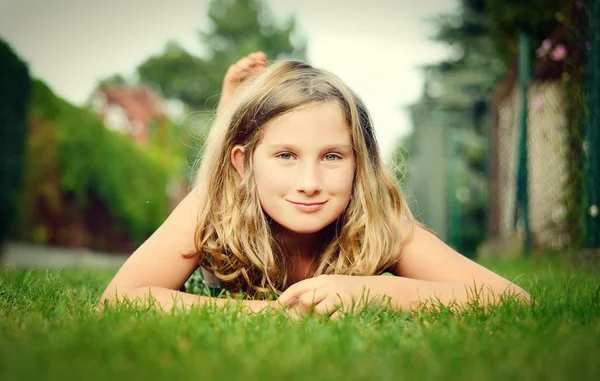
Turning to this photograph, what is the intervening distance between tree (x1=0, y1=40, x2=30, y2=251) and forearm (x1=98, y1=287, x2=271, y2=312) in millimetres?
6151

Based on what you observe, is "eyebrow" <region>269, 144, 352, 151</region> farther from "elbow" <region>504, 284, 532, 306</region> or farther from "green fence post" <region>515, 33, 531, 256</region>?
"green fence post" <region>515, 33, 531, 256</region>

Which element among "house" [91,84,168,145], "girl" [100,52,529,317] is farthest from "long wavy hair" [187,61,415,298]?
"house" [91,84,168,145]

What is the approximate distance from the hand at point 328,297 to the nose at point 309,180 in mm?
366

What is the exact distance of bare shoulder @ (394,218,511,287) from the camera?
2.62 metres

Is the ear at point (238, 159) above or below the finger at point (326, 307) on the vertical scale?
above

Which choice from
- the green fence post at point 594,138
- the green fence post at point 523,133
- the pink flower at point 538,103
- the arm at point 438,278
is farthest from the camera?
the pink flower at point 538,103

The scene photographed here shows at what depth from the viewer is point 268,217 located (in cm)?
284

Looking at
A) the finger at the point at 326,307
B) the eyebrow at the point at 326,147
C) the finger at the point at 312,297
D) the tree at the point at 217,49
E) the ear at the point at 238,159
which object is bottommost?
the finger at the point at 326,307

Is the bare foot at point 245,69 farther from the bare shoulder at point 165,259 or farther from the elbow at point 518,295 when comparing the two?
the elbow at point 518,295

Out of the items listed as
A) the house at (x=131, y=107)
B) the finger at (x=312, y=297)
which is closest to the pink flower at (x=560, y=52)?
the finger at (x=312, y=297)

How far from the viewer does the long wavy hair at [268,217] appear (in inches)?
105

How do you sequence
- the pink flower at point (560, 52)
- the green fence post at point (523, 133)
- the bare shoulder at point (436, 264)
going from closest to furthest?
the bare shoulder at point (436, 264) < the pink flower at point (560, 52) < the green fence post at point (523, 133)

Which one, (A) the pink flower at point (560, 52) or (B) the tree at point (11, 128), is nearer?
(A) the pink flower at point (560, 52)

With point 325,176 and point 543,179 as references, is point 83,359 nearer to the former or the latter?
point 325,176
